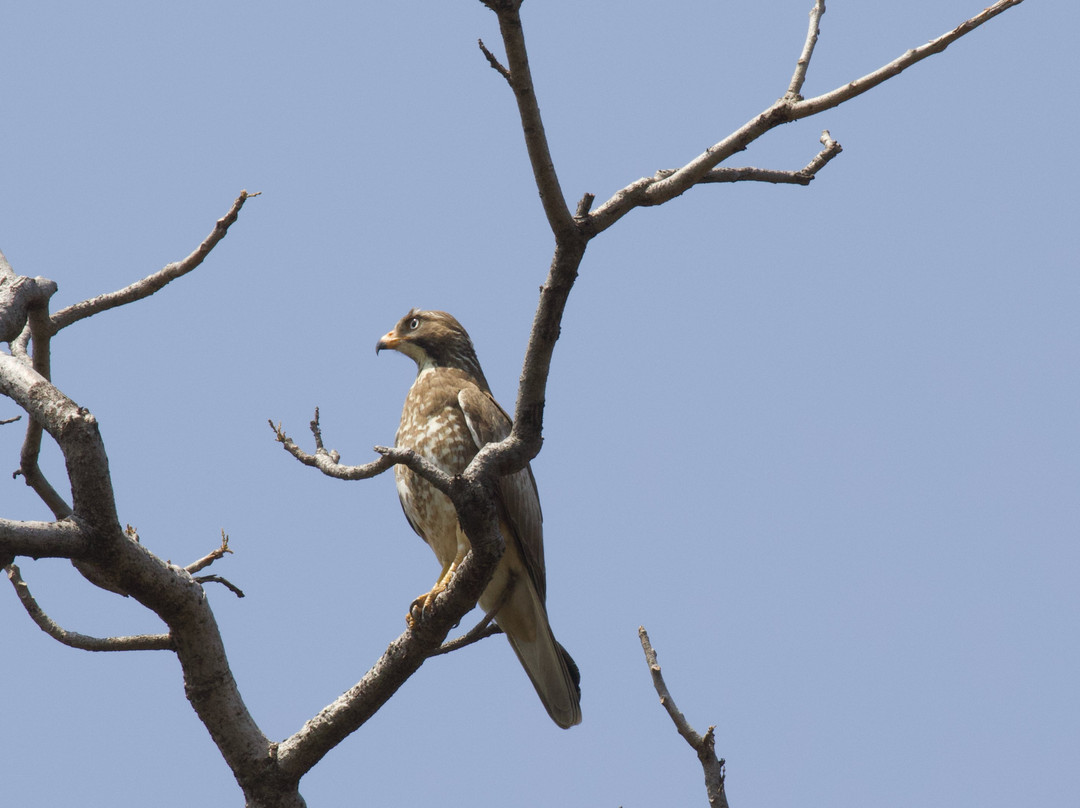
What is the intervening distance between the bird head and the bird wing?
678 millimetres

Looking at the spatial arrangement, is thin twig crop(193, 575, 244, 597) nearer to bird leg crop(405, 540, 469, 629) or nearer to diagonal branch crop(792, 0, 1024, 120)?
bird leg crop(405, 540, 469, 629)

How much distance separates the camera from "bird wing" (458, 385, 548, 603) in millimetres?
5828

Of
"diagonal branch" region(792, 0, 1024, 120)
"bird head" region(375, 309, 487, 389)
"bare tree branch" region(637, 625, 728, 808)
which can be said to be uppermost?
"bird head" region(375, 309, 487, 389)

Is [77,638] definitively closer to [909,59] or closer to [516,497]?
[516,497]

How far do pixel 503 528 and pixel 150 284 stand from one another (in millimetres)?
2111

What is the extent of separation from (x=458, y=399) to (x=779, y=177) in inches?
110

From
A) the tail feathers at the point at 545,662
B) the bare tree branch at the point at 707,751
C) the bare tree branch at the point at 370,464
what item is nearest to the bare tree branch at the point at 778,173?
the bare tree branch at the point at 370,464

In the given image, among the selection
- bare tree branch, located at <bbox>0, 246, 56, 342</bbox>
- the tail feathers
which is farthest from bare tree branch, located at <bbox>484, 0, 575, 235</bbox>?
the tail feathers

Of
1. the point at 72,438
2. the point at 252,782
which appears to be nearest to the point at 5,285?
the point at 72,438

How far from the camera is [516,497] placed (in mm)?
5859

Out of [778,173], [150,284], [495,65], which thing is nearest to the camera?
[495,65]

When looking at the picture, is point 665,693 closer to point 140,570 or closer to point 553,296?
point 553,296

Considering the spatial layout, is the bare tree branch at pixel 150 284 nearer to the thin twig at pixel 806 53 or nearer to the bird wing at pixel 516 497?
the bird wing at pixel 516 497

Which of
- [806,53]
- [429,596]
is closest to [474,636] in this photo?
[429,596]
